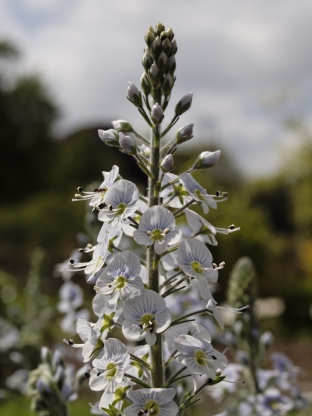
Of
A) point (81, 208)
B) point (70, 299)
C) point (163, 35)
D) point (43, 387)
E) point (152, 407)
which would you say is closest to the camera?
point (152, 407)

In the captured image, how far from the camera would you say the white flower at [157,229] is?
5.28 ft

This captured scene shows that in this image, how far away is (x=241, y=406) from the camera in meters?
2.94

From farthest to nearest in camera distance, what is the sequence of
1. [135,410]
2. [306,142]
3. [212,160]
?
[306,142], [212,160], [135,410]

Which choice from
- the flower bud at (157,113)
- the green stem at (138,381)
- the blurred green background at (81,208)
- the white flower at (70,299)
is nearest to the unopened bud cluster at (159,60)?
the flower bud at (157,113)

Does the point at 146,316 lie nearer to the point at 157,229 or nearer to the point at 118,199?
the point at 157,229

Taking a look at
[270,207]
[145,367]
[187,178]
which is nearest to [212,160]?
[187,178]

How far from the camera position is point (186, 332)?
1.70 m

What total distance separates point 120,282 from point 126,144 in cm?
48

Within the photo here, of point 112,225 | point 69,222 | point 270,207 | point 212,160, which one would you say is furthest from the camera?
point 270,207

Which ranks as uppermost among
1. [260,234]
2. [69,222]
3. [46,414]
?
[69,222]

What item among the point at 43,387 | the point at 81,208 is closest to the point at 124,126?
the point at 43,387

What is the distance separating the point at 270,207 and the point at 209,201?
33.6 m

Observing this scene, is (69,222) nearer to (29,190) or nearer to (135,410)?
(29,190)

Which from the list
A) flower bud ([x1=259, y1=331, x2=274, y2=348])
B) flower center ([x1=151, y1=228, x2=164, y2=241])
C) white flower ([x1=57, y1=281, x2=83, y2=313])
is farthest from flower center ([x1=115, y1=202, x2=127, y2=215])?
white flower ([x1=57, y1=281, x2=83, y2=313])
